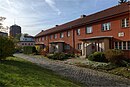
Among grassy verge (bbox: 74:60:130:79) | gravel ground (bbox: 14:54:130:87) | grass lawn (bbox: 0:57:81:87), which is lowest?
gravel ground (bbox: 14:54:130:87)

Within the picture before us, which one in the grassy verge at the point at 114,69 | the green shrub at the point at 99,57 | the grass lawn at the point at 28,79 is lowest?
the grassy verge at the point at 114,69

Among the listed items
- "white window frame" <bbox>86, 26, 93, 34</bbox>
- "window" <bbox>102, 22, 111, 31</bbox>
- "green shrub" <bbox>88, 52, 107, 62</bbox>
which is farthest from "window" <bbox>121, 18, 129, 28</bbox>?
"white window frame" <bbox>86, 26, 93, 34</bbox>

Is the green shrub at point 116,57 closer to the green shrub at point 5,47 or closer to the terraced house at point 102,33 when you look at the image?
the terraced house at point 102,33

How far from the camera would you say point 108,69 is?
60.5 ft

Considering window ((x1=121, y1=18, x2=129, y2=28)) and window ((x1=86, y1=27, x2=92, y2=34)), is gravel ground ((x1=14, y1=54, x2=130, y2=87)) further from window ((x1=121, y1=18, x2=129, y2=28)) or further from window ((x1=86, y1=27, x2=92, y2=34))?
window ((x1=86, y1=27, x2=92, y2=34))

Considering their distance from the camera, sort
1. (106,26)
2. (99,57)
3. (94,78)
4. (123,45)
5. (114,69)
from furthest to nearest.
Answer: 1. (106,26)
2. (123,45)
3. (99,57)
4. (114,69)
5. (94,78)

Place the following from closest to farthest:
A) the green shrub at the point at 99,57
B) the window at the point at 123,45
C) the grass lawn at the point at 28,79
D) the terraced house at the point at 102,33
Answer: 1. the grass lawn at the point at 28,79
2. the window at the point at 123,45
3. the green shrub at the point at 99,57
4. the terraced house at the point at 102,33

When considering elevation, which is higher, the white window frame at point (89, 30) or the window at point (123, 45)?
the white window frame at point (89, 30)

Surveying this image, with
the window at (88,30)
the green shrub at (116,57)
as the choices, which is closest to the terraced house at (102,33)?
the window at (88,30)

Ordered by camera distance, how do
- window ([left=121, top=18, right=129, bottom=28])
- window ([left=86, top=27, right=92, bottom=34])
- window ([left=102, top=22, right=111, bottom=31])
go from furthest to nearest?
window ([left=86, top=27, right=92, bottom=34]) → window ([left=102, top=22, right=111, bottom=31]) → window ([left=121, top=18, right=129, bottom=28])

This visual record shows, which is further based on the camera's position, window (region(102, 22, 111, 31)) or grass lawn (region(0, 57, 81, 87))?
window (region(102, 22, 111, 31))

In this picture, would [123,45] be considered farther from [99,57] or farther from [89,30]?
[89,30]

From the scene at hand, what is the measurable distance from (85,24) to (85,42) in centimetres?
341

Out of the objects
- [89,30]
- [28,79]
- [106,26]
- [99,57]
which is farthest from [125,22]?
[28,79]
